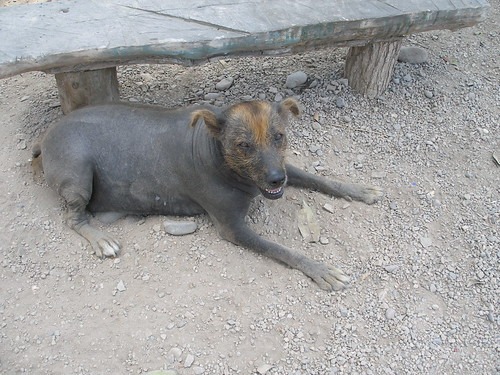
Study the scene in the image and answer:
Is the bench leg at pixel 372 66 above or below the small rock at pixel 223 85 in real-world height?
above

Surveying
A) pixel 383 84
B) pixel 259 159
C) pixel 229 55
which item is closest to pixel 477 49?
pixel 383 84

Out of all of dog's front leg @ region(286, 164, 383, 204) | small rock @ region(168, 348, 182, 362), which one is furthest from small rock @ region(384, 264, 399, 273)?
small rock @ region(168, 348, 182, 362)

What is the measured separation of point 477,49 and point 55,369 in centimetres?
500

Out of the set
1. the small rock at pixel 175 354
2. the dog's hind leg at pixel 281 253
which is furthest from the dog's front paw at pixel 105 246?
the small rock at pixel 175 354

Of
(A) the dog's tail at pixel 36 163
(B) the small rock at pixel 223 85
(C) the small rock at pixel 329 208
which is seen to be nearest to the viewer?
(C) the small rock at pixel 329 208

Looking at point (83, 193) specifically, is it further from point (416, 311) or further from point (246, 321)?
point (416, 311)

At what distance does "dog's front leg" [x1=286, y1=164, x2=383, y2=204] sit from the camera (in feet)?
13.9

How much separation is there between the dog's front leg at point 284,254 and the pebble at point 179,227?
214 millimetres

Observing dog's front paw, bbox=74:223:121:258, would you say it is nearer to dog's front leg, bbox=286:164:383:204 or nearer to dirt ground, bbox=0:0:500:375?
dirt ground, bbox=0:0:500:375

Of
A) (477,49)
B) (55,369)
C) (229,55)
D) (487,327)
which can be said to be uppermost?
(229,55)

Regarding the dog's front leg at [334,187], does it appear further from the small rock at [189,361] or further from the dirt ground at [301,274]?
the small rock at [189,361]

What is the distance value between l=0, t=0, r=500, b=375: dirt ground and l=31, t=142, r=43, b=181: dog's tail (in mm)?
61

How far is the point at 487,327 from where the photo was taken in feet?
11.5

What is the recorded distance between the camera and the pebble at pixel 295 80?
5148mm
